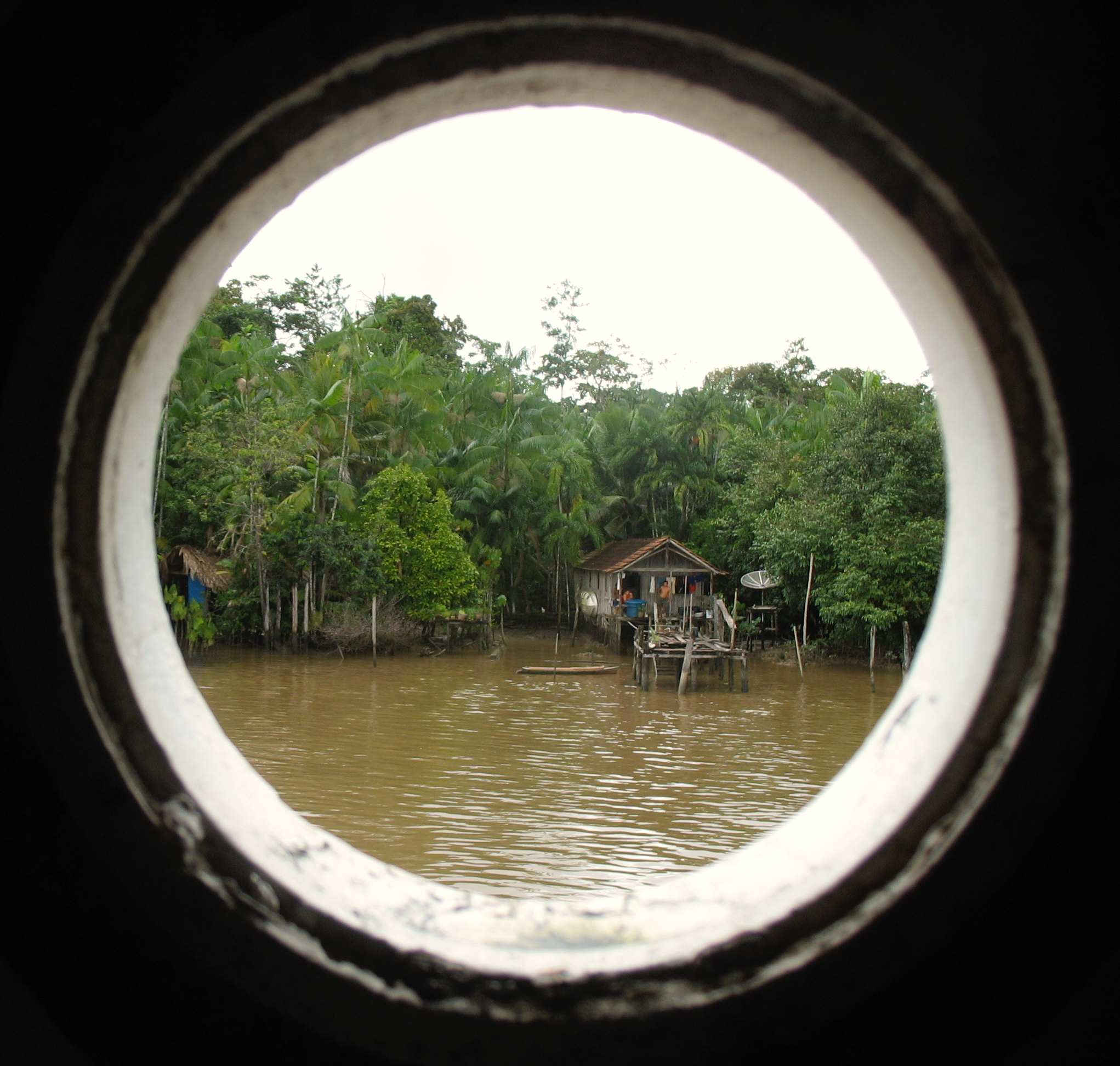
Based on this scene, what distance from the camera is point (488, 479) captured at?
26.6m

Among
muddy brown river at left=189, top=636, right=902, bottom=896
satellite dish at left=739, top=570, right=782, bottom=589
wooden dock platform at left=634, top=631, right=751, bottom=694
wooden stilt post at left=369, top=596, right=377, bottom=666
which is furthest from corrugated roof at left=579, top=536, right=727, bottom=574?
wooden stilt post at left=369, top=596, right=377, bottom=666

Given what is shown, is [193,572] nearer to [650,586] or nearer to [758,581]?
[650,586]

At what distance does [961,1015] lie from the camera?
1.33m

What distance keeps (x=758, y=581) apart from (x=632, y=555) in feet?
11.7

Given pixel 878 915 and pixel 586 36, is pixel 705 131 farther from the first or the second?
pixel 878 915

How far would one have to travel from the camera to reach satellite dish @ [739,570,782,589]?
942 inches

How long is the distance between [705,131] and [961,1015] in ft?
5.21

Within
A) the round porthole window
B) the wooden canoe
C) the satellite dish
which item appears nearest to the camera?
the round porthole window

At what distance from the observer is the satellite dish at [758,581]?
78.5 feet

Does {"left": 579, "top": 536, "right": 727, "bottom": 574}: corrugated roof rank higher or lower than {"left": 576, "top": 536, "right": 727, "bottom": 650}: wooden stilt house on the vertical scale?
higher

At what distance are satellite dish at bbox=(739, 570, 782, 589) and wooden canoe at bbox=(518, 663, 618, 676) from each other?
5.15 m

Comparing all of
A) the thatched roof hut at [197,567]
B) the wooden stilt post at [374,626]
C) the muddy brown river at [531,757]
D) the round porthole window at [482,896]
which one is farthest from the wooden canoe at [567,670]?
the round porthole window at [482,896]

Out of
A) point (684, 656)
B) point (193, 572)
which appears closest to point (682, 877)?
point (684, 656)

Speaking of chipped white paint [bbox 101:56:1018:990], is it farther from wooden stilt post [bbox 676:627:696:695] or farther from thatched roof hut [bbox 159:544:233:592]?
thatched roof hut [bbox 159:544:233:592]
